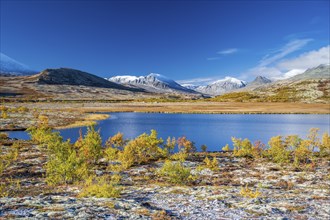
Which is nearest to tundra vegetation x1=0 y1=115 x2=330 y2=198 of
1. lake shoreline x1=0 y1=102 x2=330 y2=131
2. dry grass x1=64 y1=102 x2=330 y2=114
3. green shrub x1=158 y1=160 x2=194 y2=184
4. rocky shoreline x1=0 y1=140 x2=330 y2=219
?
green shrub x1=158 y1=160 x2=194 y2=184

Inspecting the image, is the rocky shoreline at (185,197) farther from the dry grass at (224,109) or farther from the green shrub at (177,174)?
the dry grass at (224,109)

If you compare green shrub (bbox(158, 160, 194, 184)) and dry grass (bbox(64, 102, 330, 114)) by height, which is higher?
dry grass (bbox(64, 102, 330, 114))

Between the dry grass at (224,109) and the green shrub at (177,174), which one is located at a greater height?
the dry grass at (224,109)

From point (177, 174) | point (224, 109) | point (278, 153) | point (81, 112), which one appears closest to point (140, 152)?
point (177, 174)

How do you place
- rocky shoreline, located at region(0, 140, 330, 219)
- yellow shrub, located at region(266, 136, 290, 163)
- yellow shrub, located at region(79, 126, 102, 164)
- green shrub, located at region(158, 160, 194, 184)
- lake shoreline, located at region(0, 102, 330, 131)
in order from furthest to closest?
lake shoreline, located at region(0, 102, 330, 131)
yellow shrub, located at region(266, 136, 290, 163)
yellow shrub, located at region(79, 126, 102, 164)
green shrub, located at region(158, 160, 194, 184)
rocky shoreline, located at region(0, 140, 330, 219)

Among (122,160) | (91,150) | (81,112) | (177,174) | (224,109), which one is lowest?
(122,160)

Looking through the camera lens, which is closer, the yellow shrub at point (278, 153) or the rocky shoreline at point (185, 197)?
the rocky shoreline at point (185, 197)

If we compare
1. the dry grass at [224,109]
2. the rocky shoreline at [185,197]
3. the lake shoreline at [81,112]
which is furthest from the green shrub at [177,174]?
the dry grass at [224,109]

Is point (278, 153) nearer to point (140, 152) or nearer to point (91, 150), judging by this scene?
Answer: point (140, 152)

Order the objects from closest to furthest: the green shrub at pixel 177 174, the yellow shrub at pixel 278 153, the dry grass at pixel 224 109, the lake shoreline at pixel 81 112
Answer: the green shrub at pixel 177 174, the yellow shrub at pixel 278 153, the lake shoreline at pixel 81 112, the dry grass at pixel 224 109

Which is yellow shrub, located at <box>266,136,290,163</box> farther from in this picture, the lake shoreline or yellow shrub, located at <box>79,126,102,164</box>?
the lake shoreline

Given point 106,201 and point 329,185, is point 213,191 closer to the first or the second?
point 106,201

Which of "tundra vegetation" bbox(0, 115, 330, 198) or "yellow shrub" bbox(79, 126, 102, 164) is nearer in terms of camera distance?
"tundra vegetation" bbox(0, 115, 330, 198)

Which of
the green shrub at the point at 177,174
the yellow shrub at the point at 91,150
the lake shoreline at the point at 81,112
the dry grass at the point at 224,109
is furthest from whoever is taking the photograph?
the dry grass at the point at 224,109
